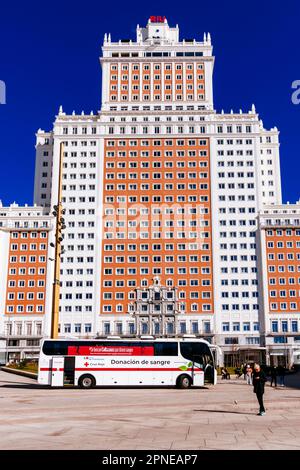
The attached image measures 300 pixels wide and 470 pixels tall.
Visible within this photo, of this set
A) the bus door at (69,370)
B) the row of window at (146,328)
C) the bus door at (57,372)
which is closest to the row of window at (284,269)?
the row of window at (146,328)

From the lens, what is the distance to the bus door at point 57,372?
3597cm

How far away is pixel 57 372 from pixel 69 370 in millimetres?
875

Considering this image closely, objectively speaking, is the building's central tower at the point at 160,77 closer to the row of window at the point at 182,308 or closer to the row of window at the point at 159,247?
the row of window at the point at 159,247

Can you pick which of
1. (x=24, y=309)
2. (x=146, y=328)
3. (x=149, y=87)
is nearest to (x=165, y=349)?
(x=146, y=328)

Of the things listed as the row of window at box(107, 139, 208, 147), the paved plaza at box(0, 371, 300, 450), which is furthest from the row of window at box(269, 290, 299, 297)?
the paved plaza at box(0, 371, 300, 450)

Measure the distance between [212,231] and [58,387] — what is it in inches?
3129

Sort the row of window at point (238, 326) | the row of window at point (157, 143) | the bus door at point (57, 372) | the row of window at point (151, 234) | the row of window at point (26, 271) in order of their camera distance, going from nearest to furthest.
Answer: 1. the bus door at point (57, 372)
2. the row of window at point (238, 326)
3. the row of window at point (26, 271)
4. the row of window at point (151, 234)
5. the row of window at point (157, 143)

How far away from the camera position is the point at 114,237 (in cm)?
11331

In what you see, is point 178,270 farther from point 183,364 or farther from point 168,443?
point 168,443

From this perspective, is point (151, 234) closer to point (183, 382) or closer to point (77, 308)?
point (77, 308)

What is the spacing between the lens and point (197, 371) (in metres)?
37.4

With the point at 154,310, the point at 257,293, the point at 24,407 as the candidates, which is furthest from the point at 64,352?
the point at 257,293

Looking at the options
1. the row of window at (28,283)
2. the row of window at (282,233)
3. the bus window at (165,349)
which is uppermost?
the row of window at (282,233)

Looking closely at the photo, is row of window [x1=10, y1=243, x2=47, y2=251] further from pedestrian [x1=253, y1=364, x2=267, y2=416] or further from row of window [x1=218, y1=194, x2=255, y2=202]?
pedestrian [x1=253, y1=364, x2=267, y2=416]
